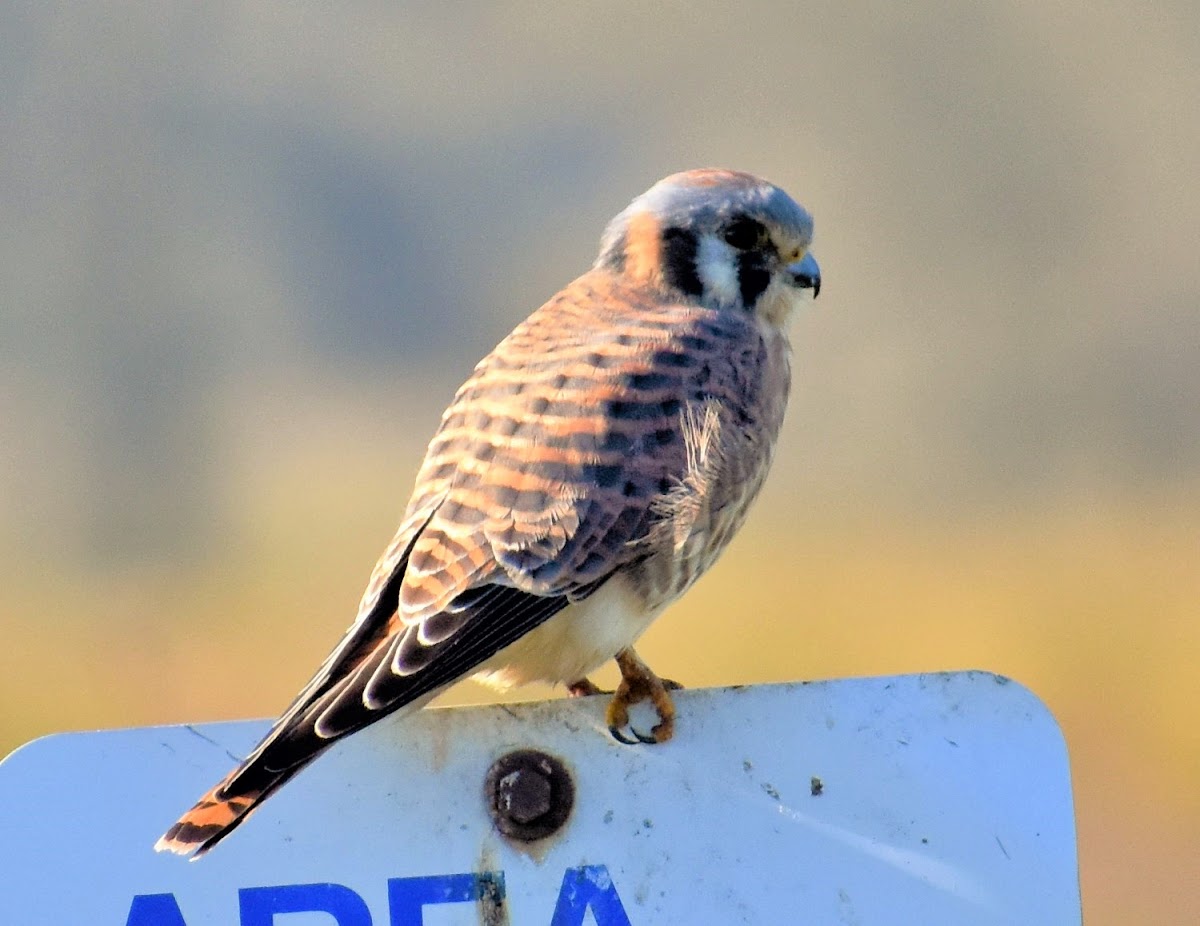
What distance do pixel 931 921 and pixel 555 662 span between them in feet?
2.31

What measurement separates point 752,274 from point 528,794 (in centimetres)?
112

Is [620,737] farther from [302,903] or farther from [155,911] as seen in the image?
[155,911]

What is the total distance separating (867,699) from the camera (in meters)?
2.14

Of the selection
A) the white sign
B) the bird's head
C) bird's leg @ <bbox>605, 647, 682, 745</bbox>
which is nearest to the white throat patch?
the bird's head

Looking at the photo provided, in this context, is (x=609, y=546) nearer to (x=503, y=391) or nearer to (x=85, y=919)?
(x=503, y=391)

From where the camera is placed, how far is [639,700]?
2281 mm

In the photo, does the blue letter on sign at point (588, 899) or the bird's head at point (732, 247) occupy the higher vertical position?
the bird's head at point (732, 247)

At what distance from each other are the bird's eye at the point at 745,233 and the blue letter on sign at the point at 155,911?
1.36 metres

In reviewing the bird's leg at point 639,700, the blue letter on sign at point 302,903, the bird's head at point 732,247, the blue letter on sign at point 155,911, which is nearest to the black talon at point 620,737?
the bird's leg at point 639,700

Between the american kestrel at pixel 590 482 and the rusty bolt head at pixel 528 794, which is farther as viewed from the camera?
the american kestrel at pixel 590 482

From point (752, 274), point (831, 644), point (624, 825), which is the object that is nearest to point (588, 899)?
point (624, 825)

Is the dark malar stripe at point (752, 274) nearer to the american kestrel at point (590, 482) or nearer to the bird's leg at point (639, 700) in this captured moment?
the american kestrel at point (590, 482)

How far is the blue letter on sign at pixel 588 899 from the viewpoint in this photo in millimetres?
2074

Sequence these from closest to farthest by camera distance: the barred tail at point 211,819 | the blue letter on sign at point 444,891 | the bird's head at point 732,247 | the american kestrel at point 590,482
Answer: the barred tail at point 211,819 < the blue letter on sign at point 444,891 < the american kestrel at point 590,482 < the bird's head at point 732,247
